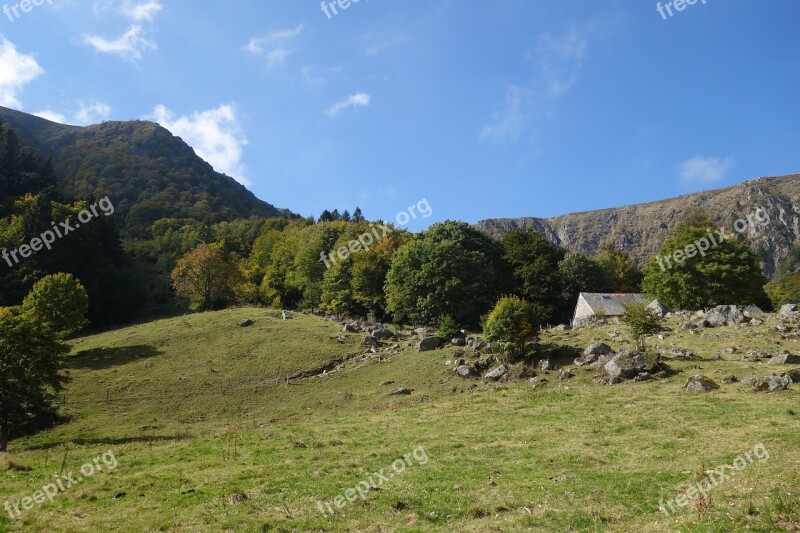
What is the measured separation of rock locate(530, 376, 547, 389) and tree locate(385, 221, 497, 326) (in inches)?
937

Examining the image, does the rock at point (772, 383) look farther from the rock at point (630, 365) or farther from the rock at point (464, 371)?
the rock at point (464, 371)

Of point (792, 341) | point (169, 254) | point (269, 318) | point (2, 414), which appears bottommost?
point (792, 341)

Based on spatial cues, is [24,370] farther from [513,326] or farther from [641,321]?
[641,321]

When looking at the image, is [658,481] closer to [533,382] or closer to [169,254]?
[533,382]

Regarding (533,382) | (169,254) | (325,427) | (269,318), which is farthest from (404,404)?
(169,254)

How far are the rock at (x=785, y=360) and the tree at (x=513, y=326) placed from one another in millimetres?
15357

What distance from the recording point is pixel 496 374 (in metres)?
36.4

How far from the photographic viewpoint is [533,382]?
112 ft

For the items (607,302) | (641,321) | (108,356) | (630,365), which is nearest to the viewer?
(630,365)

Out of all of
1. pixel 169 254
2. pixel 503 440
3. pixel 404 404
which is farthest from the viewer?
pixel 169 254

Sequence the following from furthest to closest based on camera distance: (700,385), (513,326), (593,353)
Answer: (513,326) → (593,353) → (700,385)

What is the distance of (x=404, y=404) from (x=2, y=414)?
74.7ft

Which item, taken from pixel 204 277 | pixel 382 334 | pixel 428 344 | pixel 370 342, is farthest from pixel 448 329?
pixel 204 277

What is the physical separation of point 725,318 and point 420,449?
123ft
